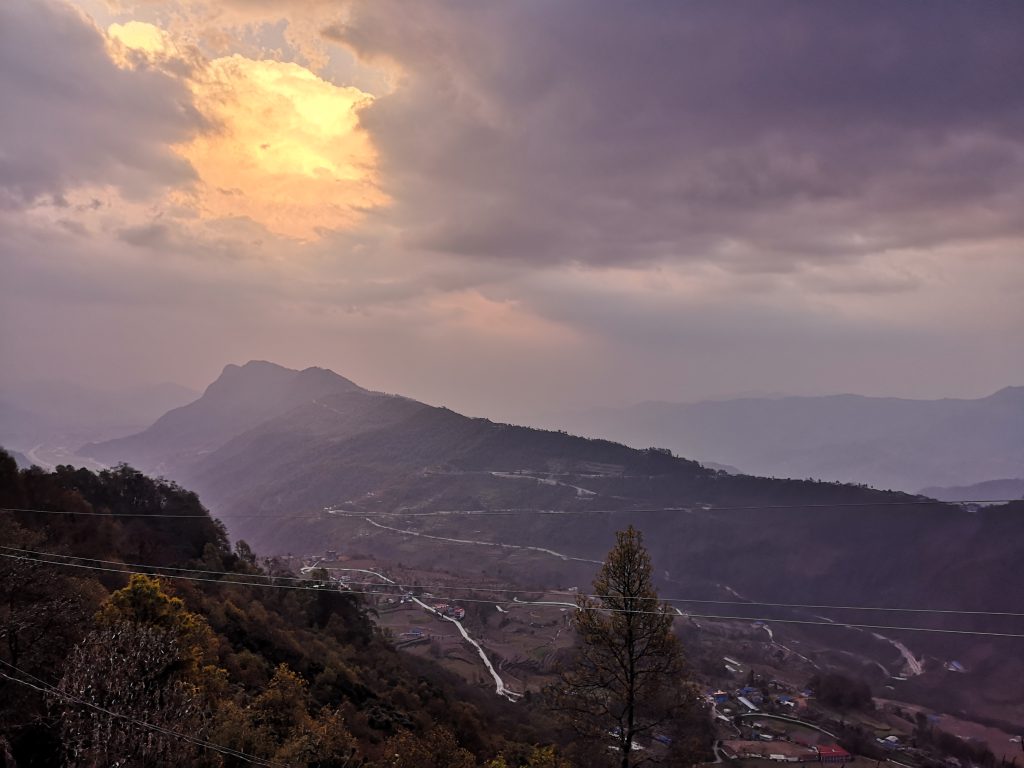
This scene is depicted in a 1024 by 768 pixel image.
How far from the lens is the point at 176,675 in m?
20.6

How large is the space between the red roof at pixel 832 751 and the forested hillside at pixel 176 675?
27.7 metres

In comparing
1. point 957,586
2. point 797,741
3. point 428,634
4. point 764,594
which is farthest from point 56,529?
point 957,586

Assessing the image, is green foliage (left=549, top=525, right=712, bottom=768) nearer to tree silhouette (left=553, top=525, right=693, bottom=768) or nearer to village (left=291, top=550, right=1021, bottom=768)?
tree silhouette (left=553, top=525, right=693, bottom=768)

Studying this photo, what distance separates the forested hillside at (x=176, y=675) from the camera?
16.4m

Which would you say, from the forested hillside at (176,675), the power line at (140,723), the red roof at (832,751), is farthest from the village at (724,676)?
the power line at (140,723)

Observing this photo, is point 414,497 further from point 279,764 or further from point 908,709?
point 279,764

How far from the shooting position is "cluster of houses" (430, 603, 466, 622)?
104562 millimetres

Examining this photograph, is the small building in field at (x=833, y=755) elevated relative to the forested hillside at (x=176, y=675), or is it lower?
lower

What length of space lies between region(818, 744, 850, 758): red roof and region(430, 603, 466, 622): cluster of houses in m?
60.0

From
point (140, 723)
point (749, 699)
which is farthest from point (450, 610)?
point (140, 723)

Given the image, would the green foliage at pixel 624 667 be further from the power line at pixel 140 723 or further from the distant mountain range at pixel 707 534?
the distant mountain range at pixel 707 534

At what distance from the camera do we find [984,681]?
84.4 meters

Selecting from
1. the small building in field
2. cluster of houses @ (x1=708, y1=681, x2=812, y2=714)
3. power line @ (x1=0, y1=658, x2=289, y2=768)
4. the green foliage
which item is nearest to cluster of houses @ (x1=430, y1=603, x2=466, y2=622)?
cluster of houses @ (x1=708, y1=681, x2=812, y2=714)

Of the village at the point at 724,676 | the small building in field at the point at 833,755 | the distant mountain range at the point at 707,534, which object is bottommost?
the village at the point at 724,676
